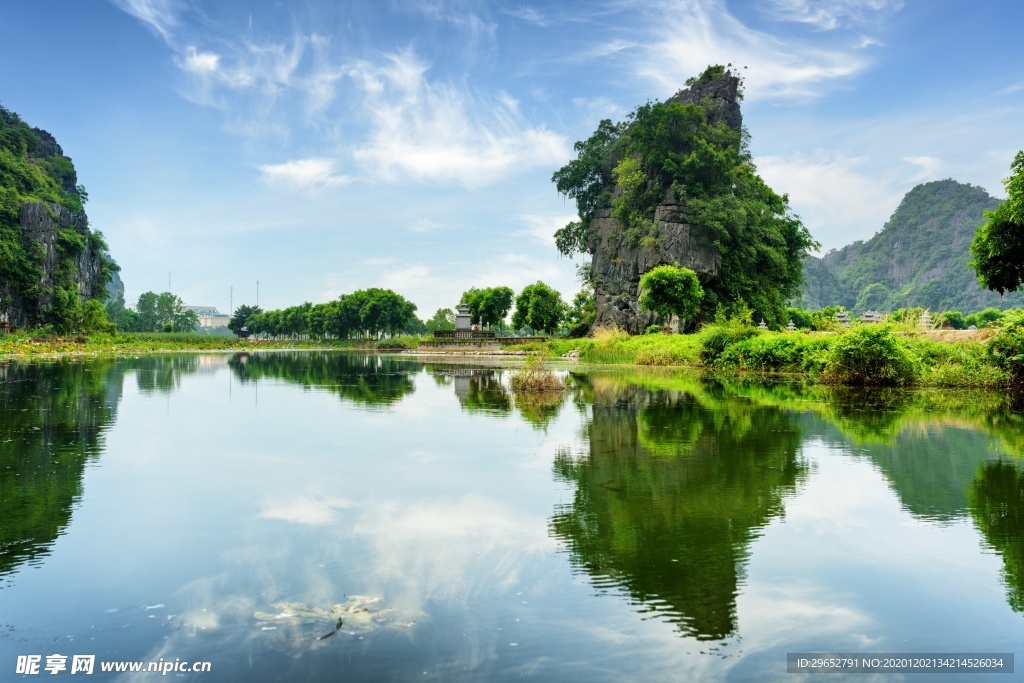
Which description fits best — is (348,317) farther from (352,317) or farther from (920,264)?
(920,264)

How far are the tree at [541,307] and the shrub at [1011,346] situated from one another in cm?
4733

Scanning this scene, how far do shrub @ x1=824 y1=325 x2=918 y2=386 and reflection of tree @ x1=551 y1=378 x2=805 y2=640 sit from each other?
9057 millimetres

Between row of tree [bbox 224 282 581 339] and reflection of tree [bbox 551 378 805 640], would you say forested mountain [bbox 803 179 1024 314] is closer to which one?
row of tree [bbox 224 282 581 339]

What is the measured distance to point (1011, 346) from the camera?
61.1 ft

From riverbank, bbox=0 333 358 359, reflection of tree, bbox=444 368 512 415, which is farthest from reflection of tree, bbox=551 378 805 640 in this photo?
riverbank, bbox=0 333 358 359

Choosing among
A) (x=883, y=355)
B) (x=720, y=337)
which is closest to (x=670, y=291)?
(x=720, y=337)

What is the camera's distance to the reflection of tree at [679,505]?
477cm

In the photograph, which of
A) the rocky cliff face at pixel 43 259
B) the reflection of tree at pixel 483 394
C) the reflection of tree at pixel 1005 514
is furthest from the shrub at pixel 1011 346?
the rocky cliff face at pixel 43 259

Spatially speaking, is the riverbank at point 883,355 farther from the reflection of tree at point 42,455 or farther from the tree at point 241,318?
the tree at point 241,318

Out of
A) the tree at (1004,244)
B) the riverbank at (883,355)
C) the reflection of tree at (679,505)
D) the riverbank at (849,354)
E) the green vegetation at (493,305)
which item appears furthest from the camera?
the green vegetation at (493,305)

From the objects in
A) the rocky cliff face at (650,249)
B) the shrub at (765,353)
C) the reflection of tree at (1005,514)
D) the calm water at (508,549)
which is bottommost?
the calm water at (508,549)

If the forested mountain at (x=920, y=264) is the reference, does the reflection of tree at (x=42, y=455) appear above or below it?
below

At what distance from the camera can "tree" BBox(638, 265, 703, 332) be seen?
41250 millimetres

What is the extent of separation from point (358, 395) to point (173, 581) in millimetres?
14320
